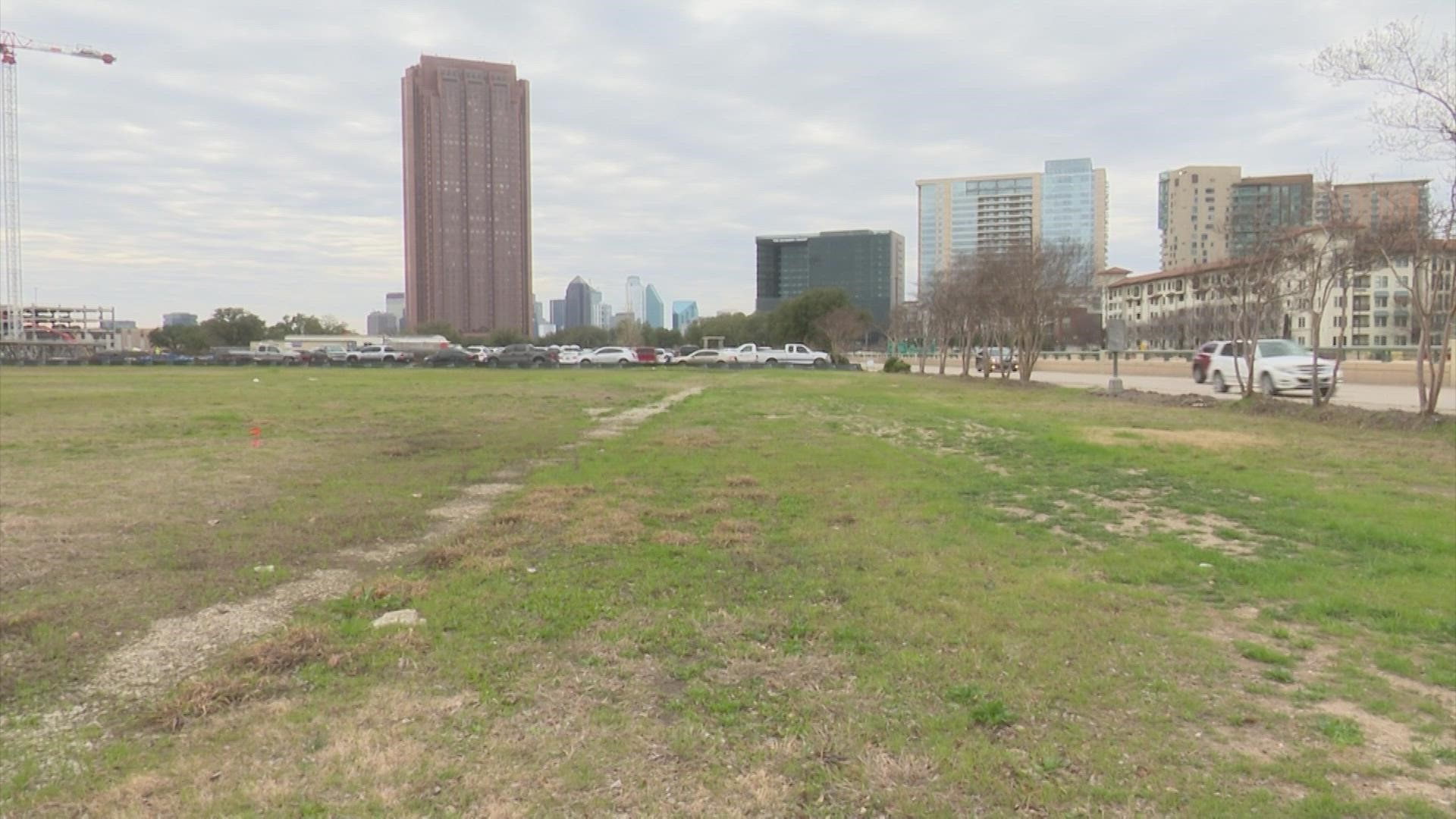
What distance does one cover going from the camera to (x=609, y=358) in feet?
198


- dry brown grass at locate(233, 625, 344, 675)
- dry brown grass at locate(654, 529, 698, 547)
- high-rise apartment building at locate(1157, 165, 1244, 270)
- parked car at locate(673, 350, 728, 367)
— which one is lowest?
dry brown grass at locate(233, 625, 344, 675)

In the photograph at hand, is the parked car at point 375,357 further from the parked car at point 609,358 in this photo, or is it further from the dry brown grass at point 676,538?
the dry brown grass at point 676,538

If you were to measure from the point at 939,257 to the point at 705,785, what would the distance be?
287ft

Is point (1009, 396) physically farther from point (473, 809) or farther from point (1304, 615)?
point (473, 809)

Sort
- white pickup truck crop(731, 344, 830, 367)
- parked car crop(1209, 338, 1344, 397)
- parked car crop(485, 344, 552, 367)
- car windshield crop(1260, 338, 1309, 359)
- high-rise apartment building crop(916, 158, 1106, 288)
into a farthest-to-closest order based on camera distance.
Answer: high-rise apartment building crop(916, 158, 1106, 288) < parked car crop(485, 344, 552, 367) < white pickup truck crop(731, 344, 830, 367) < car windshield crop(1260, 338, 1309, 359) < parked car crop(1209, 338, 1344, 397)

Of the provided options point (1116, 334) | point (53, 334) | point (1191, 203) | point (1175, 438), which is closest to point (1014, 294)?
point (1116, 334)

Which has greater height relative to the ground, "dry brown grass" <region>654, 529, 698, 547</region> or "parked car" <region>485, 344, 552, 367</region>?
"parked car" <region>485, 344, 552, 367</region>

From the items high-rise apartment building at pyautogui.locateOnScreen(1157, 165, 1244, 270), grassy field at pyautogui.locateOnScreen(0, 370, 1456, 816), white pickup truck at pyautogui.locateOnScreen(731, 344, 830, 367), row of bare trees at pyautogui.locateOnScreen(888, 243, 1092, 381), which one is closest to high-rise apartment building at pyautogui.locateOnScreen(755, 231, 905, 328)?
high-rise apartment building at pyautogui.locateOnScreen(1157, 165, 1244, 270)

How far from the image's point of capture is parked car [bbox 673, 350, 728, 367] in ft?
193

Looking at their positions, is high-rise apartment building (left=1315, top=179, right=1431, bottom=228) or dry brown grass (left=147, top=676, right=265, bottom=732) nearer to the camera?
dry brown grass (left=147, top=676, right=265, bottom=732)

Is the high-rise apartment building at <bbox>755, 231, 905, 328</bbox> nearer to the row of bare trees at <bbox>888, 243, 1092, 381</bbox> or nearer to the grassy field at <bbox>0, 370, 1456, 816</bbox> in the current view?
the row of bare trees at <bbox>888, 243, 1092, 381</bbox>

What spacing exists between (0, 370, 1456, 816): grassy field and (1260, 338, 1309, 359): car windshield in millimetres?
15163

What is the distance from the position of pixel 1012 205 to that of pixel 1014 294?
56229 mm

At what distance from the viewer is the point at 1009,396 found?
26.5m
